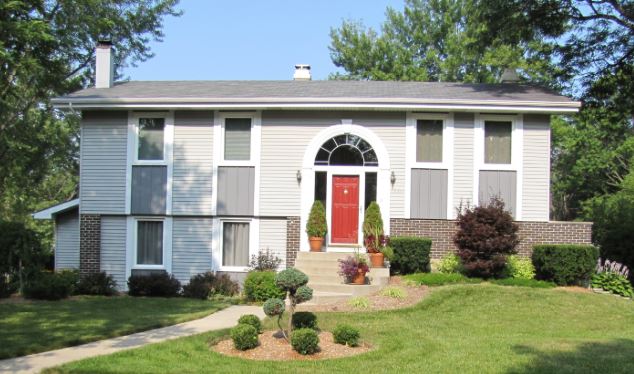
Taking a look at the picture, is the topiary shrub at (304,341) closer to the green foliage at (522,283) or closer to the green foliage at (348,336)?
the green foliage at (348,336)

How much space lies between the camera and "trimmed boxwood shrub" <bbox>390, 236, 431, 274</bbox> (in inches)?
592

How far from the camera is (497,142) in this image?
16328 mm

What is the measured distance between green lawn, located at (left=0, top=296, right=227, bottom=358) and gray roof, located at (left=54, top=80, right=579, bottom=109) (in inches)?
213

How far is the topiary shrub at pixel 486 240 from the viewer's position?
14.3m

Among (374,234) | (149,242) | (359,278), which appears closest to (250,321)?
(359,278)

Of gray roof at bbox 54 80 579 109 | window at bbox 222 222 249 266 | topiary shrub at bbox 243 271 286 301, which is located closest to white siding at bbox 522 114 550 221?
gray roof at bbox 54 80 579 109

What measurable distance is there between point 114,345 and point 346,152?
940 centimetres

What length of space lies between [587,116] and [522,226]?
8.10m

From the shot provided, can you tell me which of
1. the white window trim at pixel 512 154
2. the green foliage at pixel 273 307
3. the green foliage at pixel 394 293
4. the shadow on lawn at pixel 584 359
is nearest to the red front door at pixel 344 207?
the white window trim at pixel 512 154

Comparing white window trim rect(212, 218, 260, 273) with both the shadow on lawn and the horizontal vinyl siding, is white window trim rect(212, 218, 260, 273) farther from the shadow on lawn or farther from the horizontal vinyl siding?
the shadow on lawn

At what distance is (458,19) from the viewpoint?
41844 millimetres

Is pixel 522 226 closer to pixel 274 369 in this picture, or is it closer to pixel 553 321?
pixel 553 321

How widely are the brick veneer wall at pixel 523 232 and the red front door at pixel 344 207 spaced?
1.12 meters

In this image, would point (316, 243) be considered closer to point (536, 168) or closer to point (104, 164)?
point (536, 168)
